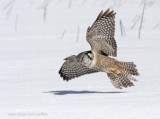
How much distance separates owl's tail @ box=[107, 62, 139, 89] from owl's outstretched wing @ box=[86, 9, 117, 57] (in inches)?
8.1

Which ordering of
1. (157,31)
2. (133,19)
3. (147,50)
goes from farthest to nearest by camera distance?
(133,19), (157,31), (147,50)

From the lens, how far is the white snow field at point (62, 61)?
15.3 ft

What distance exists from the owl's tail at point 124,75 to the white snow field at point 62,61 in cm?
11

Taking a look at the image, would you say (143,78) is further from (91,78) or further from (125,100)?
(125,100)

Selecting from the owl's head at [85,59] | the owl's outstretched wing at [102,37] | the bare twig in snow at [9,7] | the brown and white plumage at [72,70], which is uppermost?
the owl's outstretched wing at [102,37]

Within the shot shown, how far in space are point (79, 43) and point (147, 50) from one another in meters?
1.54

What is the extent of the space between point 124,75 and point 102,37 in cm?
52

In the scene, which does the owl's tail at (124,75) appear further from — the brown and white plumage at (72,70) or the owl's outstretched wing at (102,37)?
the brown and white plumage at (72,70)

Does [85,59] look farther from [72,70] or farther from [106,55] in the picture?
[72,70]

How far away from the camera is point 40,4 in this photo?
50.1 feet

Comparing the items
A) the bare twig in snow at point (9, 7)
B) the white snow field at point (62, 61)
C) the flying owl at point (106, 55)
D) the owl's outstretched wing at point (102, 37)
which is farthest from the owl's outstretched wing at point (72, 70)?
the bare twig in snow at point (9, 7)

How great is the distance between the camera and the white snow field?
4664 millimetres

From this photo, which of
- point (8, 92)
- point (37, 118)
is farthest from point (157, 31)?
point (37, 118)

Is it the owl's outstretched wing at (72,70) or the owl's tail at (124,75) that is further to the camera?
the owl's outstretched wing at (72,70)
